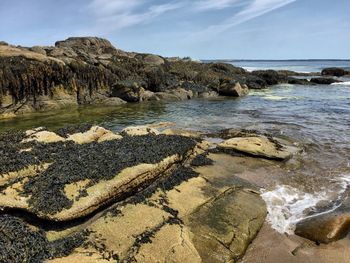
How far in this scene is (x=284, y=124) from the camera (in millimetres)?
19078

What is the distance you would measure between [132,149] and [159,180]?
134cm

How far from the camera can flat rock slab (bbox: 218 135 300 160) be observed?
39.8ft

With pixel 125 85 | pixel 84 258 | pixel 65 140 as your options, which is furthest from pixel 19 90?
pixel 84 258

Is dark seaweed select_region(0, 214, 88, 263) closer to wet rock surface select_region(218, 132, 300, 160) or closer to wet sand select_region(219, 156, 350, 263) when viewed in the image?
wet sand select_region(219, 156, 350, 263)

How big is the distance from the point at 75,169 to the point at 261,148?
7057 mm

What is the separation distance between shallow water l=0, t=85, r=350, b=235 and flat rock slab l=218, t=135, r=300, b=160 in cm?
63

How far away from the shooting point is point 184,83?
113ft

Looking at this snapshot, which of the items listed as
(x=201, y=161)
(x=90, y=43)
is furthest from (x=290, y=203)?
(x=90, y=43)

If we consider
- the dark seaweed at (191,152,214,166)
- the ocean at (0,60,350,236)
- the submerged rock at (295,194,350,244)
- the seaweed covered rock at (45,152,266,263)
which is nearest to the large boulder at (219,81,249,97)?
the ocean at (0,60,350,236)

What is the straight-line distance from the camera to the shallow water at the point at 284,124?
9297mm

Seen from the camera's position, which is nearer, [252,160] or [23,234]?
[23,234]

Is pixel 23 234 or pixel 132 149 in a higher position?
pixel 132 149

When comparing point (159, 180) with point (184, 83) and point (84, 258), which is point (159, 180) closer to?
point (84, 258)

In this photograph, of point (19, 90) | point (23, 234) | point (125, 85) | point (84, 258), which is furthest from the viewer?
point (125, 85)
